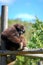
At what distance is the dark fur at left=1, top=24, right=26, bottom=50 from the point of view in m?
5.58

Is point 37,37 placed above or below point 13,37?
below

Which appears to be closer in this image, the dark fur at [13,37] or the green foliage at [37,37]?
the dark fur at [13,37]

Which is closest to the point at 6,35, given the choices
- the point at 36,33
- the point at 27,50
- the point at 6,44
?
the point at 6,44

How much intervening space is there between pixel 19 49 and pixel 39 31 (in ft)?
9.11

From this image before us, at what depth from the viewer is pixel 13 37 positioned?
562 cm

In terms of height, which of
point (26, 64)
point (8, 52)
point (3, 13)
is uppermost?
point (3, 13)

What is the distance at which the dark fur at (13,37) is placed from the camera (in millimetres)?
5578

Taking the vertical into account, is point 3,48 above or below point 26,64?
above

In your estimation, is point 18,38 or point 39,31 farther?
point 39,31

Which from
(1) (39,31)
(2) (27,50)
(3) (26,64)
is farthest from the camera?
(3) (26,64)

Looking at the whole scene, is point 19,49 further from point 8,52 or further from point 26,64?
point 26,64

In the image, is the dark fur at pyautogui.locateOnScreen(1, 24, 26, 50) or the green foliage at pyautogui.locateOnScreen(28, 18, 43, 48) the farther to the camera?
the green foliage at pyautogui.locateOnScreen(28, 18, 43, 48)

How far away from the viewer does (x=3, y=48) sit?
5648mm

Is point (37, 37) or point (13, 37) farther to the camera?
point (37, 37)
